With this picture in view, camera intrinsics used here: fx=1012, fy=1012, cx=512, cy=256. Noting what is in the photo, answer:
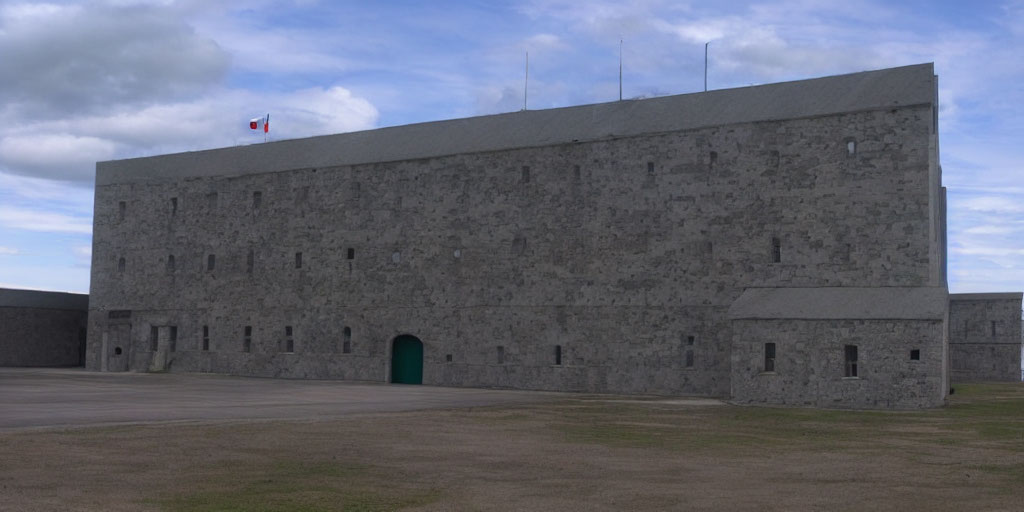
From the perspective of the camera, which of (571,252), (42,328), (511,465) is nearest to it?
(511,465)

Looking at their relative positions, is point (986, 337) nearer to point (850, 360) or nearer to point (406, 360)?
point (850, 360)

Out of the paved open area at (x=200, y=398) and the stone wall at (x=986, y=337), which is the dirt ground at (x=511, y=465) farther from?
the stone wall at (x=986, y=337)

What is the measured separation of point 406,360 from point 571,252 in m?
9.33

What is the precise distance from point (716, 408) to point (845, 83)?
1276 centimetres

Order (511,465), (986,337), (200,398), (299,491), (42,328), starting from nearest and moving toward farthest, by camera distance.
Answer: (299,491)
(511,465)
(200,398)
(42,328)
(986,337)

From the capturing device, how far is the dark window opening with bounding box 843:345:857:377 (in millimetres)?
30748

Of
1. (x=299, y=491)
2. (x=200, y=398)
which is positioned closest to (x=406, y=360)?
(x=200, y=398)

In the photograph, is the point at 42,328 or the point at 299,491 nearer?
the point at 299,491

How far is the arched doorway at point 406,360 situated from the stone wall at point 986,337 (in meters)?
35.3

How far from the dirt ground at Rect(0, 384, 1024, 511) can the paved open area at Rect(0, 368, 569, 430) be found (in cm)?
224

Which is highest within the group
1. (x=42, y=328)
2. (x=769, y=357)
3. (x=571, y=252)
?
(x=571, y=252)

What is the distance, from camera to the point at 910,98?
32969 millimetres

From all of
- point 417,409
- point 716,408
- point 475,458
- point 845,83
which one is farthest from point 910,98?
point 475,458

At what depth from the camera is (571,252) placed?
39.1 metres
